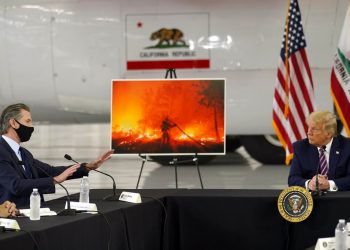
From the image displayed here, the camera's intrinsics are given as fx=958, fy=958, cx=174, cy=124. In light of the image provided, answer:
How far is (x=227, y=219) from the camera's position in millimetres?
7059

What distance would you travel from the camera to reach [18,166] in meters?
6.79

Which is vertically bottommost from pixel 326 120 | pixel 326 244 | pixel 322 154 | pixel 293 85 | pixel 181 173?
pixel 181 173

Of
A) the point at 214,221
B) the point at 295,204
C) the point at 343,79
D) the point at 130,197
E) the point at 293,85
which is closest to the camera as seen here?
the point at 295,204

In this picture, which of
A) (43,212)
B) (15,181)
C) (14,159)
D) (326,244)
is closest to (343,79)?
(14,159)

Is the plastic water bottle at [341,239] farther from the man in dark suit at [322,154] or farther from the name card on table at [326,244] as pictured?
the man in dark suit at [322,154]

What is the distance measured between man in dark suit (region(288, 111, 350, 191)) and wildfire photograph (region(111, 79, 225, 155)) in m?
1.76

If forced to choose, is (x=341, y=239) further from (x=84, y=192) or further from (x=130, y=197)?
(x=84, y=192)

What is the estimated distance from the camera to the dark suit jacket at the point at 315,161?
7.44 meters

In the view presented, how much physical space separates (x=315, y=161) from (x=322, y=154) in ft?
0.27

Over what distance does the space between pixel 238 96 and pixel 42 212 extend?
8.22 m

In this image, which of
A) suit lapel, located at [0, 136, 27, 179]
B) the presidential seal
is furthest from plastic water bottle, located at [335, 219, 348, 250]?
suit lapel, located at [0, 136, 27, 179]

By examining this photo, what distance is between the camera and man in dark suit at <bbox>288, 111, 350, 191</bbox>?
24.1 ft

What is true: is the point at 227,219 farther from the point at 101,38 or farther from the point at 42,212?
the point at 101,38

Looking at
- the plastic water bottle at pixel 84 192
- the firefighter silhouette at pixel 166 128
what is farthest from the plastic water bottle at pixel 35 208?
the firefighter silhouette at pixel 166 128
